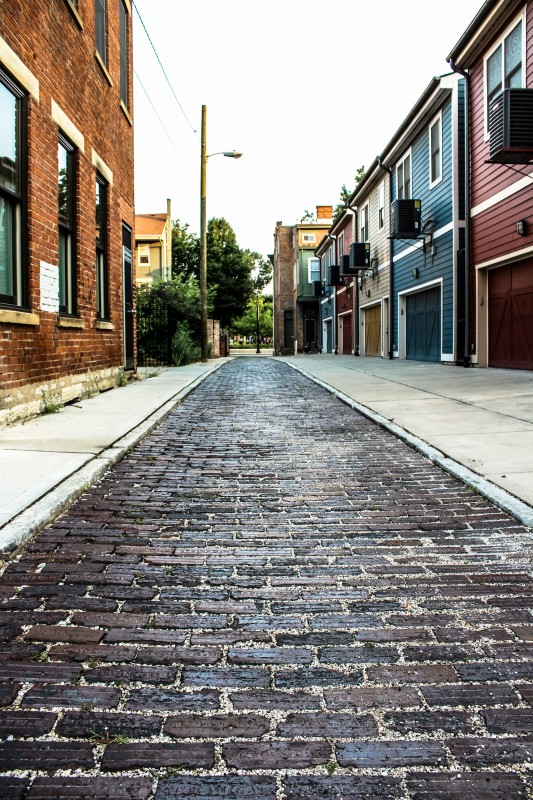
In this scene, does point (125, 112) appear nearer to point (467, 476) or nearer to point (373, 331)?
point (467, 476)

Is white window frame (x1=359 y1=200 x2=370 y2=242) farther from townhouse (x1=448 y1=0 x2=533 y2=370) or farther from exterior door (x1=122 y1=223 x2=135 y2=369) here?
exterior door (x1=122 y1=223 x2=135 y2=369)

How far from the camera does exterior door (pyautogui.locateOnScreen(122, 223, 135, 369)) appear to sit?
14.1m

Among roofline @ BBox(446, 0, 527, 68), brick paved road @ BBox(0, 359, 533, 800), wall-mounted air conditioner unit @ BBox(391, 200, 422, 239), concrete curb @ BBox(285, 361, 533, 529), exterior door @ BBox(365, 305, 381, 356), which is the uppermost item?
roofline @ BBox(446, 0, 527, 68)

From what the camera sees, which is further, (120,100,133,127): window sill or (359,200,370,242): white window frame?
(359,200,370,242): white window frame

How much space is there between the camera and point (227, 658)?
2.55 meters

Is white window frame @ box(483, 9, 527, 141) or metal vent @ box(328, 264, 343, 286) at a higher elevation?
white window frame @ box(483, 9, 527, 141)

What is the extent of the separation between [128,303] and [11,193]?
23.5 feet

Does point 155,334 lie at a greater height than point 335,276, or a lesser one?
lesser

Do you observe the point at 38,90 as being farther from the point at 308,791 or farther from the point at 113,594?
the point at 308,791

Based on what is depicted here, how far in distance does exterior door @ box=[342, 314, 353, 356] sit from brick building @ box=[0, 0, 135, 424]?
19755 millimetres

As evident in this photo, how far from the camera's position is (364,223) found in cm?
2791

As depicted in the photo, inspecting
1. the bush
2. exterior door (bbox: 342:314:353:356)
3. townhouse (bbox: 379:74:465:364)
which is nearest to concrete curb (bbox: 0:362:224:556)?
townhouse (bbox: 379:74:465:364)

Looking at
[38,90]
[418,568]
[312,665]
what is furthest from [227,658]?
[38,90]

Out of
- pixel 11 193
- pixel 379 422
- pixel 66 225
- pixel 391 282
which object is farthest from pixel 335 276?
pixel 11 193
